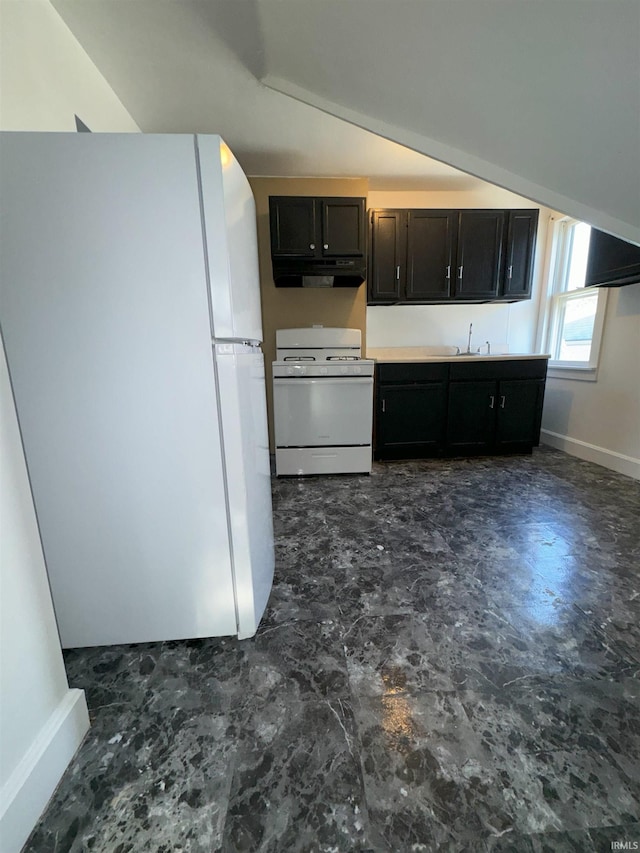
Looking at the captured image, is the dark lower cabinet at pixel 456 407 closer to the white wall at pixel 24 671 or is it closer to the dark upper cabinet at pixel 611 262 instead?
the dark upper cabinet at pixel 611 262

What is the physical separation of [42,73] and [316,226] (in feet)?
6.00

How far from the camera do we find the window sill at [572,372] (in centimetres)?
304

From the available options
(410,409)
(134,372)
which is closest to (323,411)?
(410,409)

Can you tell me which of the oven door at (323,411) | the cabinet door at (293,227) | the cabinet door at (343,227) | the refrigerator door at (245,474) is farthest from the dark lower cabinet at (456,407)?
the refrigerator door at (245,474)

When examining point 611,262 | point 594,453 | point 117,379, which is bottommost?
point 594,453

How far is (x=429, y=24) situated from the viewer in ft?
3.45

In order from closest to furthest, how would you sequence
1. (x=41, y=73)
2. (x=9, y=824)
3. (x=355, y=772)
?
(x=9, y=824) < (x=355, y=772) < (x=41, y=73)

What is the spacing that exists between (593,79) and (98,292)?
1.41 m

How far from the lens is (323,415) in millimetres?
2750

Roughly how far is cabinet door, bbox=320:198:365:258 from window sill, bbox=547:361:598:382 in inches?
89.7

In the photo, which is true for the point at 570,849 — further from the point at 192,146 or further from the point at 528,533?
the point at 192,146

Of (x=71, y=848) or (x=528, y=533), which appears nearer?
(x=71, y=848)

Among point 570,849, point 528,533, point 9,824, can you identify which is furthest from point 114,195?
point 528,533

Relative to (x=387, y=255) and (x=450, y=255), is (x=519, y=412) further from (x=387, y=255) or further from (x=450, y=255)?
(x=387, y=255)
